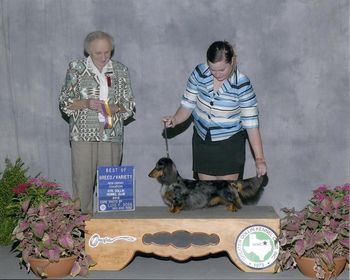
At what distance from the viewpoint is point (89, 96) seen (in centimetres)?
467

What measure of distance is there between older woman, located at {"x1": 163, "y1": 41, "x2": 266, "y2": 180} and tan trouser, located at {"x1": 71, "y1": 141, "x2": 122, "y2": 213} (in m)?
0.51

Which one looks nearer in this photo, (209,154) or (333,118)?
(209,154)

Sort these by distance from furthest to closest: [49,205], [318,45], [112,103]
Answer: [318,45] < [112,103] < [49,205]

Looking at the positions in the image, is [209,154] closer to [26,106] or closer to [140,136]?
[140,136]

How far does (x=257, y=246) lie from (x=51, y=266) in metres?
1.17

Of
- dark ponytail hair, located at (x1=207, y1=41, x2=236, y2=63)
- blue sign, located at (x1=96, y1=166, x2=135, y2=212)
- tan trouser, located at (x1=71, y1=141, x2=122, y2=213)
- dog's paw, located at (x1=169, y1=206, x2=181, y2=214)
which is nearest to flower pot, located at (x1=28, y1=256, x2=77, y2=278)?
blue sign, located at (x1=96, y1=166, x2=135, y2=212)

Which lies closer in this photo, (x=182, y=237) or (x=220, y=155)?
(x=182, y=237)

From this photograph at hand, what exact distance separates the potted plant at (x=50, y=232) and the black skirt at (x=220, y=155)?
0.85 meters

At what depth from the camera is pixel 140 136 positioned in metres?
5.38

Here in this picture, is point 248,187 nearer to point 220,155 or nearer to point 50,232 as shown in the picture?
point 220,155

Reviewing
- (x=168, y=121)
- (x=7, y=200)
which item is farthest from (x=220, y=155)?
(x=7, y=200)

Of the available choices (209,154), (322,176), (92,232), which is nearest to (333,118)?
(322,176)

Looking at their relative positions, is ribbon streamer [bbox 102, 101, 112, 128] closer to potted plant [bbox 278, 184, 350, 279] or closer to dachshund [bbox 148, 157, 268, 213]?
dachshund [bbox 148, 157, 268, 213]

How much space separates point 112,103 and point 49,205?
3.10 ft
